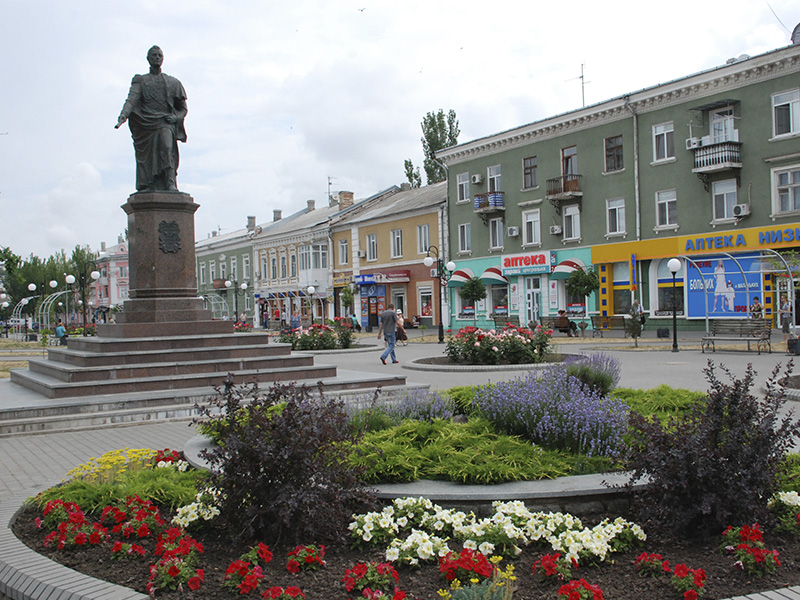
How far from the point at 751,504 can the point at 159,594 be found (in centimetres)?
323

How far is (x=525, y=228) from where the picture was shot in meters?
37.6

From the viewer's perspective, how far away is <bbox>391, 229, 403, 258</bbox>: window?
4556cm

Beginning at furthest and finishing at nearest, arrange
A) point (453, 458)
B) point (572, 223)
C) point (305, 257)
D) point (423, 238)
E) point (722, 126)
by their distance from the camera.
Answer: point (305, 257) < point (423, 238) < point (572, 223) < point (722, 126) < point (453, 458)

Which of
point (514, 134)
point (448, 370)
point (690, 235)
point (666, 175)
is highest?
point (514, 134)

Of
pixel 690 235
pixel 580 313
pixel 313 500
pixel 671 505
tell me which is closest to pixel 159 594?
pixel 313 500

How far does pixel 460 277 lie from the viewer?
134 feet

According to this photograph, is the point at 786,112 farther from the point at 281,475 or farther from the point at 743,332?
the point at 281,475

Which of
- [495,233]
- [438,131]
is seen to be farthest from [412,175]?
[495,233]

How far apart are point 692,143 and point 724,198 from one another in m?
2.53

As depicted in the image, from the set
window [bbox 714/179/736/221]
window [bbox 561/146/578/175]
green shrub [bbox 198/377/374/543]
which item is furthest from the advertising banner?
green shrub [bbox 198/377/374/543]

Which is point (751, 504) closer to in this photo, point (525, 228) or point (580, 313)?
point (580, 313)

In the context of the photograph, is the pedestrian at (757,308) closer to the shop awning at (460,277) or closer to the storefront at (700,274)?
the storefront at (700,274)

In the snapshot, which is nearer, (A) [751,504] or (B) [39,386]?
(A) [751,504]

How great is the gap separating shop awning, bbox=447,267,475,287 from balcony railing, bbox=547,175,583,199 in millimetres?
7258
